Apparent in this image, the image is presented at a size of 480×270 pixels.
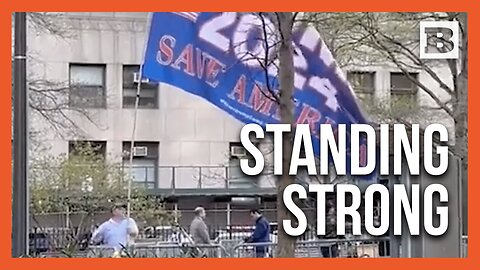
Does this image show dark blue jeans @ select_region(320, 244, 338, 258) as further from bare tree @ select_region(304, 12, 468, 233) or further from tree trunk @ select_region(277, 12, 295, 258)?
bare tree @ select_region(304, 12, 468, 233)

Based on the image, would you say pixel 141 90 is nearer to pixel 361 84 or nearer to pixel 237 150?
pixel 237 150

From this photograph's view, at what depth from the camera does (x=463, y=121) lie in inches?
282

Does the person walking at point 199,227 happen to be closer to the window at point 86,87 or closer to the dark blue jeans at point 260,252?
the dark blue jeans at point 260,252

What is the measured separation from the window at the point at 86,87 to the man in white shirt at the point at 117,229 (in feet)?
2.88

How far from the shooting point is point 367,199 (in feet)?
23.1

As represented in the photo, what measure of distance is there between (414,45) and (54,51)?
292cm

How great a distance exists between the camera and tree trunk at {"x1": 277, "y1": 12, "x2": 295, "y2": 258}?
702 centimetres

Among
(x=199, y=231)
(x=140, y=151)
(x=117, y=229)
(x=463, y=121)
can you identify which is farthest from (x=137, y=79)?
(x=463, y=121)

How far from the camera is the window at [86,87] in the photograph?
7250mm

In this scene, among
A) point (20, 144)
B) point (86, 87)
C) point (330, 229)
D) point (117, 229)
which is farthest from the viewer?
point (86, 87)

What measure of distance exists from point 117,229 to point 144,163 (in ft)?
1.88

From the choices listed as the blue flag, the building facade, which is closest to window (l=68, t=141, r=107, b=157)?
the building facade

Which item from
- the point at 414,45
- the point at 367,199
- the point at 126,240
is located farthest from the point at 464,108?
the point at 126,240

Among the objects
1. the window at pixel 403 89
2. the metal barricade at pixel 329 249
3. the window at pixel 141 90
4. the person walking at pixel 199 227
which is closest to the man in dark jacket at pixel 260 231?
the metal barricade at pixel 329 249
